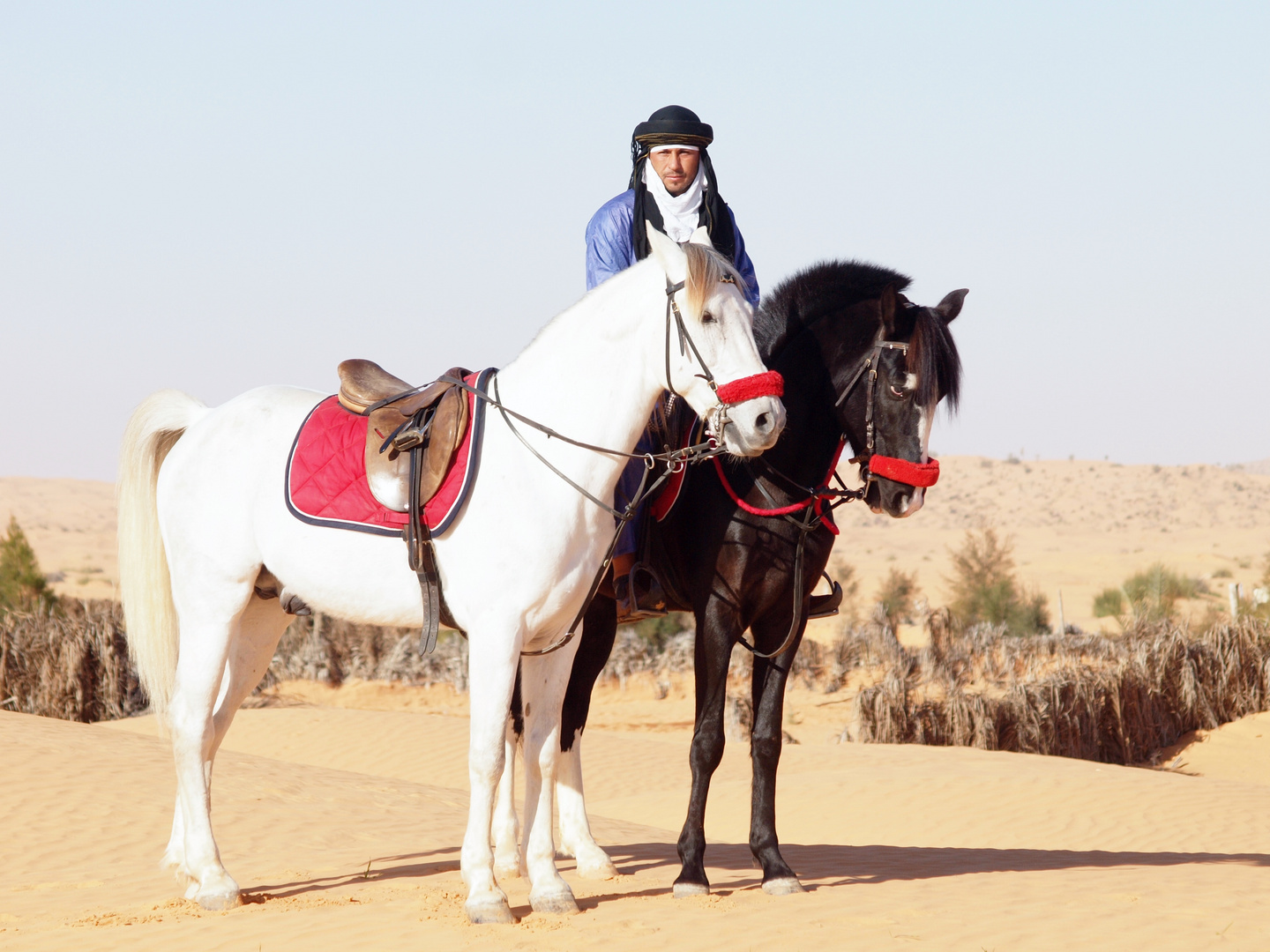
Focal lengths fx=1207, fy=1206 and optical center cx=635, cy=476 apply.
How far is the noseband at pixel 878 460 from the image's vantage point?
5.35m

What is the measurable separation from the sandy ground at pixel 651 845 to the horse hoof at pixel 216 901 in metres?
0.06

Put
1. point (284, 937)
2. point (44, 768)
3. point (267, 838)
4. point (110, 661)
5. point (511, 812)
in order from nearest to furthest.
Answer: point (284, 937) → point (511, 812) → point (267, 838) → point (44, 768) → point (110, 661)

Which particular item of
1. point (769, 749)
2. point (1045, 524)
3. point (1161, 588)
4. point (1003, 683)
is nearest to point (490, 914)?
point (769, 749)

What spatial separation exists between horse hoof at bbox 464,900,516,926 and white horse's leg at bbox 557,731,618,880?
4.33ft

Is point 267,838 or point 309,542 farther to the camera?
point 267,838

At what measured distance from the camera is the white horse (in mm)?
4957

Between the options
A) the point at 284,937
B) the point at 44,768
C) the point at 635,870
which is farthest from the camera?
the point at 44,768

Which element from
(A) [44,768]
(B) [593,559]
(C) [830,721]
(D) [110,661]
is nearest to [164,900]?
(B) [593,559]

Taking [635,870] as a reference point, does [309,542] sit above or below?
above

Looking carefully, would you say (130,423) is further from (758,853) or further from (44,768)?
(44,768)

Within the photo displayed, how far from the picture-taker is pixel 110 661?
669 inches

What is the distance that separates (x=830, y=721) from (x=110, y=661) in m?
10.6

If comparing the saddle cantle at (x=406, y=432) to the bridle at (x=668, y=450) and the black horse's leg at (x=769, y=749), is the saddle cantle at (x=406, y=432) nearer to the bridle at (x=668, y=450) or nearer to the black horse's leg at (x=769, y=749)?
the bridle at (x=668, y=450)

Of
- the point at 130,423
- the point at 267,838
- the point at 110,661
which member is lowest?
the point at 267,838
